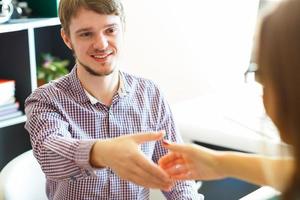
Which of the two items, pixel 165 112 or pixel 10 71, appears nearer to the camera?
pixel 165 112

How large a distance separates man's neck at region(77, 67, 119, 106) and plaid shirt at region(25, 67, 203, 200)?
0.02 m

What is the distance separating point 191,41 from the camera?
2482mm

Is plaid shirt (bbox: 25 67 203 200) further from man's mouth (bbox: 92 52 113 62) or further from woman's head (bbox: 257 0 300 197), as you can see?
woman's head (bbox: 257 0 300 197)

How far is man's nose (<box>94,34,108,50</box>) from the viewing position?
138 cm

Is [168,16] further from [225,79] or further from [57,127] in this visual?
[57,127]

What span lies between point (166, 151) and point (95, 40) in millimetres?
373

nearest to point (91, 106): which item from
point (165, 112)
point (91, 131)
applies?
point (91, 131)

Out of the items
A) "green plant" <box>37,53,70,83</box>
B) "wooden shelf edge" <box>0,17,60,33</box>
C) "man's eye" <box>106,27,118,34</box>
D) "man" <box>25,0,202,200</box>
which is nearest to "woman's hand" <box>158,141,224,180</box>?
"man" <box>25,0,202,200</box>

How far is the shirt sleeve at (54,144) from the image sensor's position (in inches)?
43.4

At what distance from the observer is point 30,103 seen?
1.40 m

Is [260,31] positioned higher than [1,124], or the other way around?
[260,31]

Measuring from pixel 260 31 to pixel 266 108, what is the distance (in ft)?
0.39

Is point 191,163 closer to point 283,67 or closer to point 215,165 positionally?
point 215,165

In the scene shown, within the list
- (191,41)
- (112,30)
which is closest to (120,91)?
(112,30)
